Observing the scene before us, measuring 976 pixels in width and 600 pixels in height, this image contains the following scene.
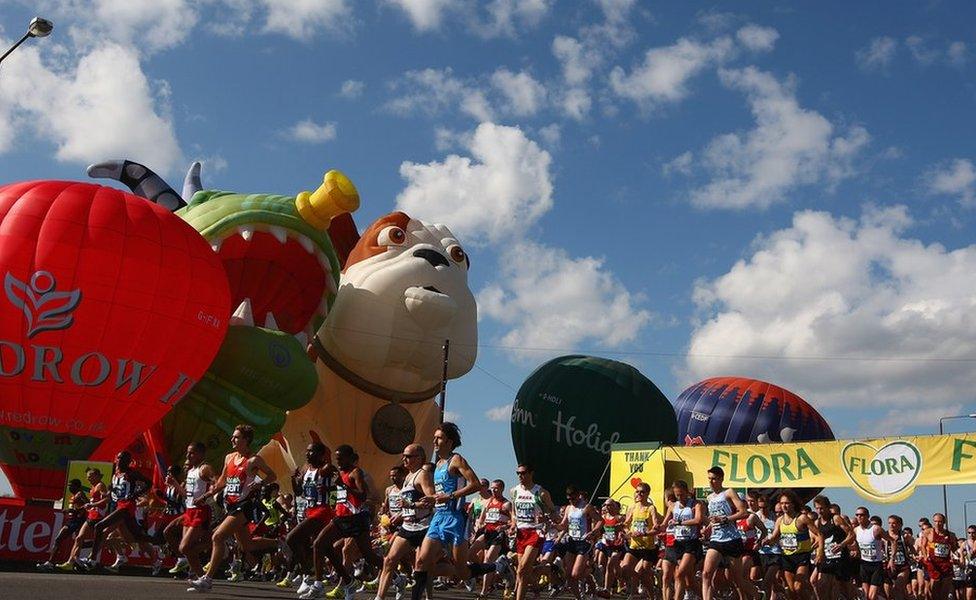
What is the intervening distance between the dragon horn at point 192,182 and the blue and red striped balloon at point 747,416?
18999 mm

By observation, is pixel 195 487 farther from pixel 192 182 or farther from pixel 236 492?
pixel 192 182

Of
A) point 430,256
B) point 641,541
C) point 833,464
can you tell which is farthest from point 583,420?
point 641,541

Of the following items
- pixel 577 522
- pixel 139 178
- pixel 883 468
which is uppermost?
pixel 139 178

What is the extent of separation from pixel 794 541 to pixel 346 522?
751cm

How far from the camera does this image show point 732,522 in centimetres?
1248

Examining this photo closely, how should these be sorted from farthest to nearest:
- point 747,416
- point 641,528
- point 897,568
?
point 747,416, point 897,568, point 641,528

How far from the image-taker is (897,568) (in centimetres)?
1955

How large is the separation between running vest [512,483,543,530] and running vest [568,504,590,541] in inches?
94.2

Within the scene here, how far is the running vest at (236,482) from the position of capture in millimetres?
11203

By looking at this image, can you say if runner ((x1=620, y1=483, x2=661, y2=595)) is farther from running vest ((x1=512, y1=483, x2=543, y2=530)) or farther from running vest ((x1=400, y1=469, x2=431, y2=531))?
running vest ((x1=400, y1=469, x2=431, y2=531))

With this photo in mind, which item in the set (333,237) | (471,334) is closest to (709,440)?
(471,334)

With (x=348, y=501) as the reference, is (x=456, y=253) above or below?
above

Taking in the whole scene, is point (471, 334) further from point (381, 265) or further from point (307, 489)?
point (307, 489)

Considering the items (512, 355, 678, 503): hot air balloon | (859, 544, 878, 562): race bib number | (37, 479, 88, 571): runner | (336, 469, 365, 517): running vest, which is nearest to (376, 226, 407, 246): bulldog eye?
(512, 355, 678, 503): hot air balloon
